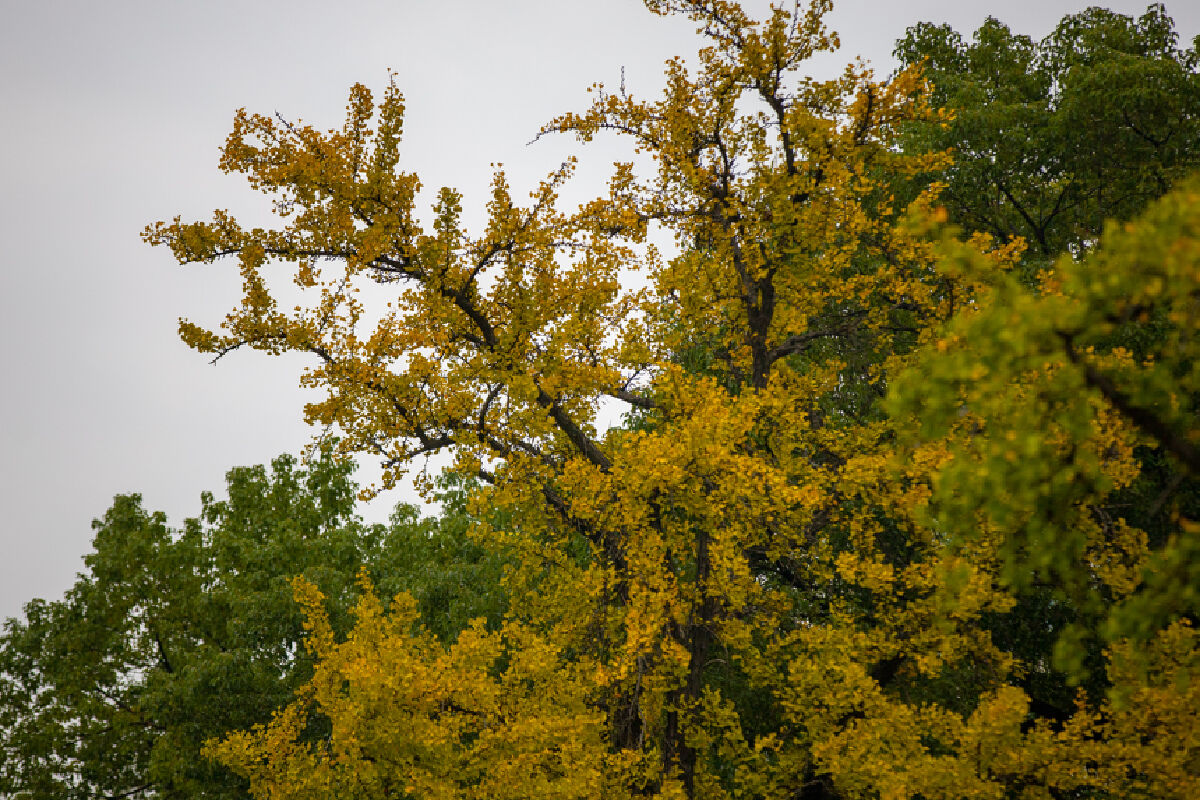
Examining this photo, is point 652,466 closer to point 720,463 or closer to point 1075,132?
point 720,463

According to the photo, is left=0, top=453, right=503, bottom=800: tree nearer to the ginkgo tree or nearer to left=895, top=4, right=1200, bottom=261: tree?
the ginkgo tree

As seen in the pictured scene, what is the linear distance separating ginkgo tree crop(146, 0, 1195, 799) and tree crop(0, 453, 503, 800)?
4878 mm

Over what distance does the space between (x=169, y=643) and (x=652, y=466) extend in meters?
14.2

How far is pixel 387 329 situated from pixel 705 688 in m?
6.50

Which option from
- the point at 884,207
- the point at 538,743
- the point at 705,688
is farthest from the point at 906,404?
the point at 884,207

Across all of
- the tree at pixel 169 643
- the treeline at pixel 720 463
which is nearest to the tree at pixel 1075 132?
the treeline at pixel 720 463

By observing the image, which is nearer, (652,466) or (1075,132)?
(652,466)

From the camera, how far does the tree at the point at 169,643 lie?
685 inches

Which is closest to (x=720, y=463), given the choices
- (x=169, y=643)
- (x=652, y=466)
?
(x=652, y=466)

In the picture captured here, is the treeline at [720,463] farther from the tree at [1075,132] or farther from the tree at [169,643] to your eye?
the tree at [169,643]

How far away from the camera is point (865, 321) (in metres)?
13.6

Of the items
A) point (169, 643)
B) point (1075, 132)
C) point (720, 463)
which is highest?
point (169, 643)

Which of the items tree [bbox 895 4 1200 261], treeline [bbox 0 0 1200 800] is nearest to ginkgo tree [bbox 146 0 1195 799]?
treeline [bbox 0 0 1200 800]

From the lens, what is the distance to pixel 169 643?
64.9ft
